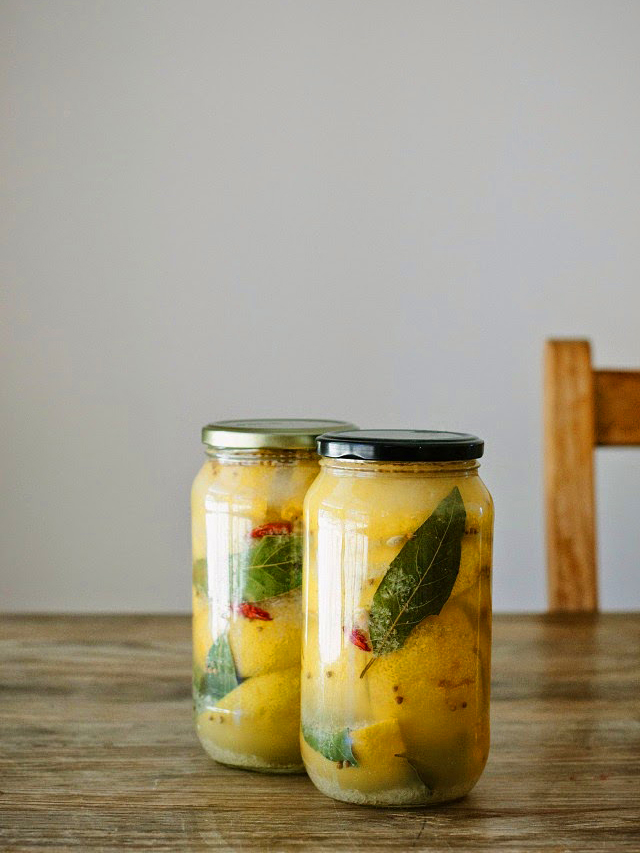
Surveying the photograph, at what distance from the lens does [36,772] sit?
0.56 m

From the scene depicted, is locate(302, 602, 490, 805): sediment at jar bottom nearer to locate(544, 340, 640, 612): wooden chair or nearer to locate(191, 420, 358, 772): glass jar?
locate(191, 420, 358, 772): glass jar

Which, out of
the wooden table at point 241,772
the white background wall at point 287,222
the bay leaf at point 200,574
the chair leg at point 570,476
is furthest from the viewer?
the white background wall at point 287,222

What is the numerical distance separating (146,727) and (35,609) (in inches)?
55.9

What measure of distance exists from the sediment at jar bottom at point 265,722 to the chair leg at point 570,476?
1.68ft

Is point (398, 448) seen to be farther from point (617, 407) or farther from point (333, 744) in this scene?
point (617, 407)

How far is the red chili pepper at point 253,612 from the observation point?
0.56 m

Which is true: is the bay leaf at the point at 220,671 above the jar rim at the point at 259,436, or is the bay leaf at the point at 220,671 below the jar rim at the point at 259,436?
below

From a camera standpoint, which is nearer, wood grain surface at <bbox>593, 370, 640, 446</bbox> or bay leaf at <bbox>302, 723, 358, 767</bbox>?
bay leaf at <bbox>302, 723, 358, 767</bbox>

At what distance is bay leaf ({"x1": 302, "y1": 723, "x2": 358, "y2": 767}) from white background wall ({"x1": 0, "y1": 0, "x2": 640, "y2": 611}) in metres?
1.42

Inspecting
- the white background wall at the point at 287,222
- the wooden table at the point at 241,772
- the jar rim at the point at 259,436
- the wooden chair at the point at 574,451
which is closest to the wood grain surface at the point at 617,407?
the wooden chair at the point at 574,451

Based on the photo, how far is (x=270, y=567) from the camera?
553 millimetres

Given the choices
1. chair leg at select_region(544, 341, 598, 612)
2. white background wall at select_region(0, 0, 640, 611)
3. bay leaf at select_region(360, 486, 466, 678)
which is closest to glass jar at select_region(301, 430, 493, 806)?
bay leaf at select_region(360, 486, 466, 678)

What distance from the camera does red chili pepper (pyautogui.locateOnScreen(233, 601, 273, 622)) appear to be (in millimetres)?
556

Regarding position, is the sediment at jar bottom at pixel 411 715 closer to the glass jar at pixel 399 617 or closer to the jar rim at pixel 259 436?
the glass jar at pixel 399 617
